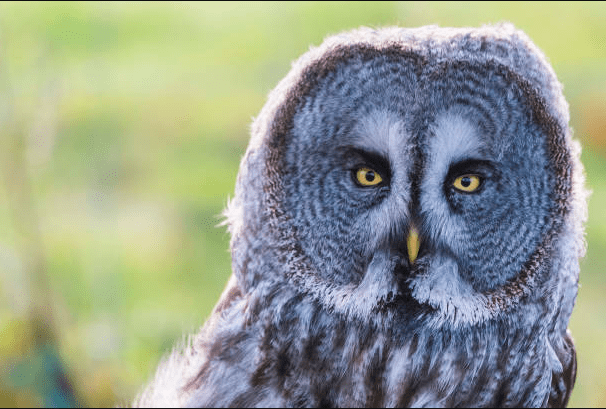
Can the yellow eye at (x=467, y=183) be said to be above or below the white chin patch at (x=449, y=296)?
above

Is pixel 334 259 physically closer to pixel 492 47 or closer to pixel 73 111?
pixel 492 47

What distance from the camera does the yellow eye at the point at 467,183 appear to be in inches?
A: 48.4

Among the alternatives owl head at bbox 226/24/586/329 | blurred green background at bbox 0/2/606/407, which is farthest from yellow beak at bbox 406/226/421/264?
blurred green background at bbox 0/2/606/407

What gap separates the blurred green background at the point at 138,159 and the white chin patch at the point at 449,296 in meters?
0.60

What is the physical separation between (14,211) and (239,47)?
7.57 ft

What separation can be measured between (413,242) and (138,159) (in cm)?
249

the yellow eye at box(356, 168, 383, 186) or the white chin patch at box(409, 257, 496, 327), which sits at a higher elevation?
the yellow eye at box(356, 168, 383, 186)

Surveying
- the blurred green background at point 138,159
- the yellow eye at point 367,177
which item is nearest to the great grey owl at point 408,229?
the yellow eye at point 367,177

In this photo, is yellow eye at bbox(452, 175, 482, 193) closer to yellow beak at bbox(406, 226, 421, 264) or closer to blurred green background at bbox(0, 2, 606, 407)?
yellow beak at bbox(406, 226, 421, 264)

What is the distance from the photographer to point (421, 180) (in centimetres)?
122

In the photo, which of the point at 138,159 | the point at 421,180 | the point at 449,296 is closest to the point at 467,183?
the point at 421,180

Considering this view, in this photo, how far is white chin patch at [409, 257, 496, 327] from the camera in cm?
128

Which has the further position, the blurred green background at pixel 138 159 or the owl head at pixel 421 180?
the blurred green background at pixel 138 159

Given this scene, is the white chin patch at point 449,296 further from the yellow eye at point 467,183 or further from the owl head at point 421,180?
the yellow eye at point 467,183
